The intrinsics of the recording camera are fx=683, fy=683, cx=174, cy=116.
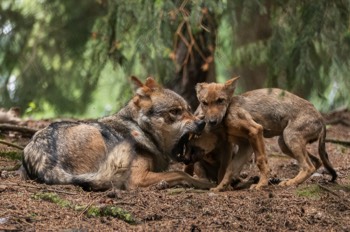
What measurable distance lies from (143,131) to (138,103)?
38 centimetres

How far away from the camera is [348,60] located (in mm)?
8172

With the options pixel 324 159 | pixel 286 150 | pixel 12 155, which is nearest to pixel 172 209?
pixel 286 150

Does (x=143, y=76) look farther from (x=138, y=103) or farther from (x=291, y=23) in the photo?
(x=291, y=23)

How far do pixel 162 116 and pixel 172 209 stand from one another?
1940 mm

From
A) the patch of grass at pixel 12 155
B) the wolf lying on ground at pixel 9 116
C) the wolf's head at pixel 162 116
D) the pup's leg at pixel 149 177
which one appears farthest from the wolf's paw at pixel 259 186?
the wolf lying on ground at pixel 9 116

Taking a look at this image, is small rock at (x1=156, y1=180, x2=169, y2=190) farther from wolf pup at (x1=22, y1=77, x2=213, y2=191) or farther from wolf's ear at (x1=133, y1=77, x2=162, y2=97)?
wolf's ear at (x1=133, y1=77, x2=162, y2=97)

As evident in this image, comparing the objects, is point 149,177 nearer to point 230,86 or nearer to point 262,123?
point 230,86

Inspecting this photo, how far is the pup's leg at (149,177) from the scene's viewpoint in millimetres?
8148

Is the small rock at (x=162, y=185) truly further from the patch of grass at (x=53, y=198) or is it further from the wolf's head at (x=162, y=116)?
the patch of grass at (x=53, y=198)

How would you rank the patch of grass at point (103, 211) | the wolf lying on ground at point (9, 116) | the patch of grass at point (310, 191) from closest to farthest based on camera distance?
the patch of grass at point (103, 211), the patch of grass at point (310, 191), the wolf lying on ground at point (9, 116)

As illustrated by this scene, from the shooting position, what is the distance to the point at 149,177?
821 centimetres

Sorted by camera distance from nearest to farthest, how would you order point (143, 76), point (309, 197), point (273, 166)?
1. point (309, 197)
2. point (143, 76)
3. point (273, 166)

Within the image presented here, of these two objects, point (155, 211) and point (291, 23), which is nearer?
point (155, 211)

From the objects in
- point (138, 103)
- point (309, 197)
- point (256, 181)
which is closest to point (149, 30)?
point (138, 103)
